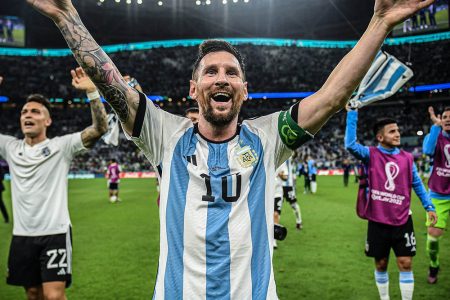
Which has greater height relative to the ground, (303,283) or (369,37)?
(369,37)

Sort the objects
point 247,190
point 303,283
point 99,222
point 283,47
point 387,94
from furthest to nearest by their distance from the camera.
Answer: point 283,47 → point 99,222 → point 303,283 → point 387,94 → point 247,190

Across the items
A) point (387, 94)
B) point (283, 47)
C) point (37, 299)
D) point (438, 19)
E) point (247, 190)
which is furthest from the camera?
point (283, 47)

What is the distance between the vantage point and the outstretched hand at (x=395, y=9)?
1853 millimetres

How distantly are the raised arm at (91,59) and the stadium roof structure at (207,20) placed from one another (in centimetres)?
3707

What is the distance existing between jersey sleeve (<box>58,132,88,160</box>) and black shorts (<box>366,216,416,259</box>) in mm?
3767

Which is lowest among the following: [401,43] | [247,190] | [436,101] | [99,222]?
[99,222]

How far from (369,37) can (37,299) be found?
163 inches

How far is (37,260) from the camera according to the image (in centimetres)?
414

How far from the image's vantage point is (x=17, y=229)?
4.24 m

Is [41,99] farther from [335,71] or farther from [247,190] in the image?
[335,71]

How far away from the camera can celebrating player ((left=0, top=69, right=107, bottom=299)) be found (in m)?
4.11

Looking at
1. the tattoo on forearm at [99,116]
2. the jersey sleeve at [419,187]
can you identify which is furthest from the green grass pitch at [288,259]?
the tattoo on forearm at [99,116]

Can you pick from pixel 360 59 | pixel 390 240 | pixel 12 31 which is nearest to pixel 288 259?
pixel 390 240

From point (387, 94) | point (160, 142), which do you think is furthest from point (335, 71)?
point (387, 94)
